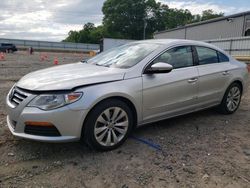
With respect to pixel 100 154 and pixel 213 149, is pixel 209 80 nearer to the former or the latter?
pixel 213 149

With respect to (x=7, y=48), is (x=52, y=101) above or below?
below

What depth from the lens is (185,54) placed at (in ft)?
15.6

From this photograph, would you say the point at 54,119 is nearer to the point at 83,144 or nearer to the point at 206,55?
the point at 83,144

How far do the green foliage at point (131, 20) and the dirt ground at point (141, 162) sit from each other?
72.7 m

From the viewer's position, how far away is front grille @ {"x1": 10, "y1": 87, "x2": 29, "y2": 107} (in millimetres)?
3483

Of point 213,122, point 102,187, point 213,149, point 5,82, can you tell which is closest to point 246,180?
point 213,149

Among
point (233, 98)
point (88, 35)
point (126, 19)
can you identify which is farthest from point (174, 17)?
point (233, 98)

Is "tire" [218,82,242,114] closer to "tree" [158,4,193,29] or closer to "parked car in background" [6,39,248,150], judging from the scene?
"parked car in background" [6,39,248,150]

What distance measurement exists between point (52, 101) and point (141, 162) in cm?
135

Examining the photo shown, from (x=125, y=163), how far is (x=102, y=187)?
57cm

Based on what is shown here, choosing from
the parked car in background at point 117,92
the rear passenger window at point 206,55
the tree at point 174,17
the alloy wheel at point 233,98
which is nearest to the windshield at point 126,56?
the parked car in background at point 117,92

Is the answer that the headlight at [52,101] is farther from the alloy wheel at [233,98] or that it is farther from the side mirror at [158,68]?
the alloy wheel at [233,98]

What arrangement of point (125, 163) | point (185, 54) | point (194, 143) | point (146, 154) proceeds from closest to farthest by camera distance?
point (125, 163) → point (146, 154) → point (194, 143) → point (185, 54)

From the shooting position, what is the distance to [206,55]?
512cm
